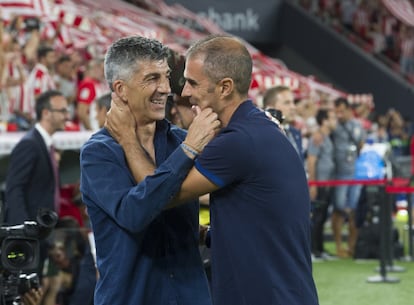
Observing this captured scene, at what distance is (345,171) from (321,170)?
0.36 m

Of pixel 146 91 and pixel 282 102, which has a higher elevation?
pixel 282 102

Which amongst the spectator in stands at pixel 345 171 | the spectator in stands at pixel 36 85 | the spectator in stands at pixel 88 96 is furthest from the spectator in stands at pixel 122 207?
the spectator in stands at pixel 345 171

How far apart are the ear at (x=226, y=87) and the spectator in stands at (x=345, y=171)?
33.5ft

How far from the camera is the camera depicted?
5129 millimetres

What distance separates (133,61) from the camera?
424 centimetres

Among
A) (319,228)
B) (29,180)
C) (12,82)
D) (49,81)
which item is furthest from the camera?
(319,228)

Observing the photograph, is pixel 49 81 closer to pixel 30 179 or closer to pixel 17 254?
pixel 30 179

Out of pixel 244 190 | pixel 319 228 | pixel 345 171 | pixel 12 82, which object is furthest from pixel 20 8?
pixel 244 190

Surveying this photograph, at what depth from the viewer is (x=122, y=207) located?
405 centimetres

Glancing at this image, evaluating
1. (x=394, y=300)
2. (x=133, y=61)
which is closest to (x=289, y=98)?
(x=394, y=300)

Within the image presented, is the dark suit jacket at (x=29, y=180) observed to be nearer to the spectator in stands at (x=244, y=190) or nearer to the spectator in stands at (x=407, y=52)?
the spectator in stands at (x=244, y=190)

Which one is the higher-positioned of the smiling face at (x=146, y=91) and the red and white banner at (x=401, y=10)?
the red and white banner at (x=401, y=10)

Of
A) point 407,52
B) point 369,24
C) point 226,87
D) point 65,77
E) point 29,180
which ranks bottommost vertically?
point 29,180

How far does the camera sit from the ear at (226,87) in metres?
4.08
